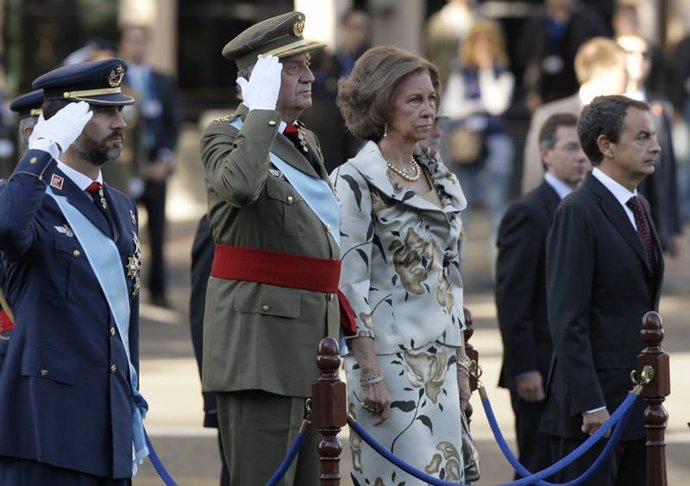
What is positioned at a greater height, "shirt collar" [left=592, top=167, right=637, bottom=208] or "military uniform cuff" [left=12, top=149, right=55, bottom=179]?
"shirt collar" [left=592, top=167, right=637, bottom=208]

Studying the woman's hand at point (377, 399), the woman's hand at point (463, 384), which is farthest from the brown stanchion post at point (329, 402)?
the woman's hand at point (463, 384)

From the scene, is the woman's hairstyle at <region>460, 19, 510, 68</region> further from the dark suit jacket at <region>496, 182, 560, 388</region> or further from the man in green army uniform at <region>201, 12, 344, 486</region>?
the man in green army uniform at <region>201, 12, 344, 486</region>

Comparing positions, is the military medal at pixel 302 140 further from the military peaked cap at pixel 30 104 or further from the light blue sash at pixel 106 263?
the military peaked cap at pixel 30 104

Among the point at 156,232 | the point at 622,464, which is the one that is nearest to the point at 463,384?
the point at 622,464

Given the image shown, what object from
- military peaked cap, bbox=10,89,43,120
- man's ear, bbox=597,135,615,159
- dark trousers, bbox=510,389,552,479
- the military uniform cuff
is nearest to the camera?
the military uniform cuff

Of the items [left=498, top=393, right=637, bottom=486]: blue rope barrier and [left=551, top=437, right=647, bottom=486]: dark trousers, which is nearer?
[left=498, top=393, right=637, bottom=486]: blue rope barrier

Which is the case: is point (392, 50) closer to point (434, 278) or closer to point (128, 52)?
point (434, 278)

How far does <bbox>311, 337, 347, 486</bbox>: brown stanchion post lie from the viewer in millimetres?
5438

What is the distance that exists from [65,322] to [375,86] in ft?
4.86

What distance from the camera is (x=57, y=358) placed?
209 inches

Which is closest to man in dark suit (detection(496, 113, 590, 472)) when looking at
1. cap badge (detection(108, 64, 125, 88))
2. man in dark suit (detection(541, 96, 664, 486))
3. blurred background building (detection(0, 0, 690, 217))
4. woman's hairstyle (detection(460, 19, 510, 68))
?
man in dark suit (detection(541, 96, 664, 486))

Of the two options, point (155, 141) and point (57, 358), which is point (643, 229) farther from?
point (155, 141)

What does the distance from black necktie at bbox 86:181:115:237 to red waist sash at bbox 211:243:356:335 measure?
0.39 metres

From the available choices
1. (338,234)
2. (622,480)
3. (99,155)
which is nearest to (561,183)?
(622,480)
